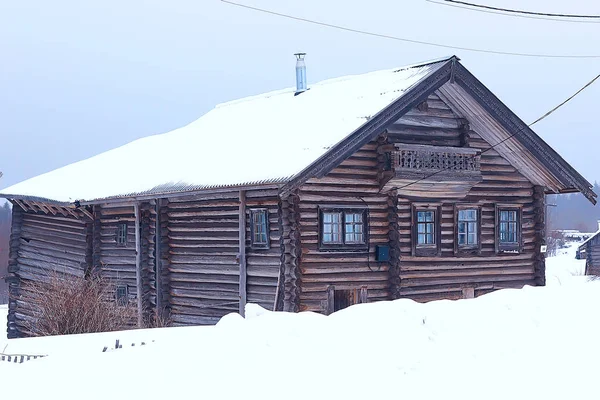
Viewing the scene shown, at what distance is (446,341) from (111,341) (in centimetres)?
635

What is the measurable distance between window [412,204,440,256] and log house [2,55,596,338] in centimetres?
3

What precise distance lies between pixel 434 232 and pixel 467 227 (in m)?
1.23

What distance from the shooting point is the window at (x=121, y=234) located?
25.4 metres

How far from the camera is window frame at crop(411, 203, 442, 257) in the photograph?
69.3 feet

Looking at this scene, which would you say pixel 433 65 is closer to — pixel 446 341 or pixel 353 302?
pixel 353 302

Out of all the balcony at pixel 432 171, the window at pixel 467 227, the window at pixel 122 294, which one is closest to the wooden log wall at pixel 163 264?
the window at pixel 122 294

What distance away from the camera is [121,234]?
25609 mm

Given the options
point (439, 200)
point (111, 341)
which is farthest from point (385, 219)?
point (111, 341)

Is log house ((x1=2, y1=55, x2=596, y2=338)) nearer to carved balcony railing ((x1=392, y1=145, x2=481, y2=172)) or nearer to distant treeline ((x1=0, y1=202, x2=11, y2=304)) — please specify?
carved balcony railing ((x1=392, y1=145, x2=481, y2=172))

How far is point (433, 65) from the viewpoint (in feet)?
68.8

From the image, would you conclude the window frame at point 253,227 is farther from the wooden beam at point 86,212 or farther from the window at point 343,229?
the wooden beam at point 86,212

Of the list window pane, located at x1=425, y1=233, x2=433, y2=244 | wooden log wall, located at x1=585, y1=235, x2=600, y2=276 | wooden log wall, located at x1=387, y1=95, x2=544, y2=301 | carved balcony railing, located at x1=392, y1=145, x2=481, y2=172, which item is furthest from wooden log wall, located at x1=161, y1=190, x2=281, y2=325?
wooden log wall, located at x1=585, y1=235, x2=600, y2=276

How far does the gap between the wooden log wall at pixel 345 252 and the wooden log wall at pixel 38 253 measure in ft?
32.1

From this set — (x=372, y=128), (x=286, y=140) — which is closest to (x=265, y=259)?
(x=286, y=140)
